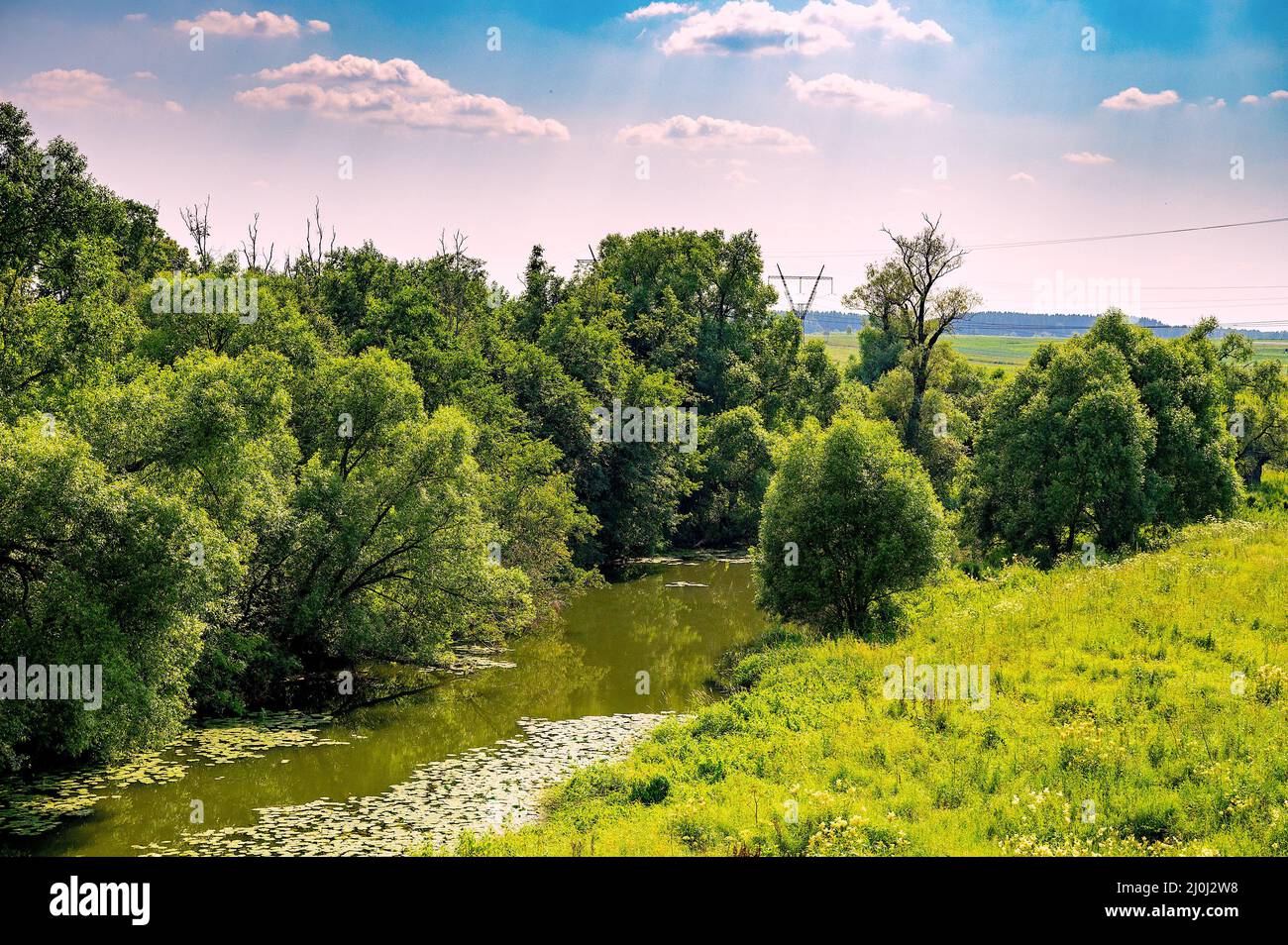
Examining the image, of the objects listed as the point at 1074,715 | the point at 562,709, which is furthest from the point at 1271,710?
the point at 562,709

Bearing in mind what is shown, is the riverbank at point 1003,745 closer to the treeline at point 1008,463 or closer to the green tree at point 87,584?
the treeline at point 1008,463

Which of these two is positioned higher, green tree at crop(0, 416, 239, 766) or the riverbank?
green tree at crop(0, 416, 239, 766)

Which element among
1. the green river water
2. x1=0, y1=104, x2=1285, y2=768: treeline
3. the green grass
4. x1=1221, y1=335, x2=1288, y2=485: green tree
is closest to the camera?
the green grass

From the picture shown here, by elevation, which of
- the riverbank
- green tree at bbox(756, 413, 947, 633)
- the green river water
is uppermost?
green tree at bbox(756, 413, 947, 633)

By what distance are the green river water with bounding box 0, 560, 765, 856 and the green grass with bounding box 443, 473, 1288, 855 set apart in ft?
8.20

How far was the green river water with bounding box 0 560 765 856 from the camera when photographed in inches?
719

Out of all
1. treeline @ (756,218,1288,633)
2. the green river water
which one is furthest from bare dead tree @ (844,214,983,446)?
the green river water

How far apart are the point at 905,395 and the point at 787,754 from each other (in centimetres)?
4252

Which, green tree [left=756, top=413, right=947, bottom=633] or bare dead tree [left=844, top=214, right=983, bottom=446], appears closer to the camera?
green tree [left=756, top=413, right=947, bottom=633]

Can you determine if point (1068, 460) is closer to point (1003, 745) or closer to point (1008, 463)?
point (1008, 463)

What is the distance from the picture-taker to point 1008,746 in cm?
1741

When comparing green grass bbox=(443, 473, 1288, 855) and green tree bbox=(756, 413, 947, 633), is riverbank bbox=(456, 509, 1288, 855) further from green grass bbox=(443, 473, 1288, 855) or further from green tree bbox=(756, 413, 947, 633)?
green tree bbox=(756, 413, 947, 633)

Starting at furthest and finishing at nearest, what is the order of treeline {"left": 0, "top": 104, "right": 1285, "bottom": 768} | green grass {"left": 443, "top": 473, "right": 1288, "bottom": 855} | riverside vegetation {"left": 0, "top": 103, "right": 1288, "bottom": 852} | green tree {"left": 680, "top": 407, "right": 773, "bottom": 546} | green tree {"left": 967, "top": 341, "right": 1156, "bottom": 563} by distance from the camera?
green tree {"left": 680, "top": 407, "right": 773, "bottom": 546} → green tree {"left": 967, "top": 341, "right": 1156, "bottom": 563} → treeline {"left": 0, "top": 104, "right": 1285, "bottom": 768} → riverside vegetation {"left": 0, "top": 103, "right": 1288, "bottom": 852} → green grass {"left": 443, "top": 473, "right": 1288, "bottom": 855}

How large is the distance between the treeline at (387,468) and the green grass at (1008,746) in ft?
16.9
